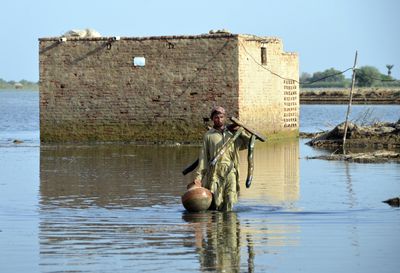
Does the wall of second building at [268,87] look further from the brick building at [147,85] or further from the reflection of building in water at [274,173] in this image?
the reflection of building in water at [274,173]

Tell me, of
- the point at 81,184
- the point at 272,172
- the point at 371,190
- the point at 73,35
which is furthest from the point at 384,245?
the point at 73,35

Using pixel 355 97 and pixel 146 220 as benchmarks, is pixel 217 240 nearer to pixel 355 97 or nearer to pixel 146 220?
pixel 146 220

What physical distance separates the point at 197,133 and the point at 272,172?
7733mm

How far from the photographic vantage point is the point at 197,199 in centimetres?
1495

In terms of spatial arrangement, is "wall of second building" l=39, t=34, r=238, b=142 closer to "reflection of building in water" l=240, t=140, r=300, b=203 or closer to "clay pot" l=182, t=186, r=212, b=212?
"reflection of building in water" l=240, t=140, r=300, b=203

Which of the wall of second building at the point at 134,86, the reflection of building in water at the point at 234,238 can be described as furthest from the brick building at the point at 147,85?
the reflection of building in water at the point at 234,238

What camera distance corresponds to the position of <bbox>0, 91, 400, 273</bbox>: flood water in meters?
11.3

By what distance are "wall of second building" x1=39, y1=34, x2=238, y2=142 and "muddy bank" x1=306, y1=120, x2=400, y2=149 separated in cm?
294

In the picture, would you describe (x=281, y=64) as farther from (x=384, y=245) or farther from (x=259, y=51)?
(x=384, y=245)

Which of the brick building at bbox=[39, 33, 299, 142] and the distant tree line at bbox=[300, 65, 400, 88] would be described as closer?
the brick building at bbox=[39, 33, 299, 142]

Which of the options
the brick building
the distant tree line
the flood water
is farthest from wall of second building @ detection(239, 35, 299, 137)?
the distant tree line

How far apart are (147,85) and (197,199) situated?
15.7 m

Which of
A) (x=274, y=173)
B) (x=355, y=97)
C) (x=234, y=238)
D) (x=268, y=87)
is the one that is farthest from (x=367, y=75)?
(x=234, y=238)

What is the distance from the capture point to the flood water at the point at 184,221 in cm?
1126
